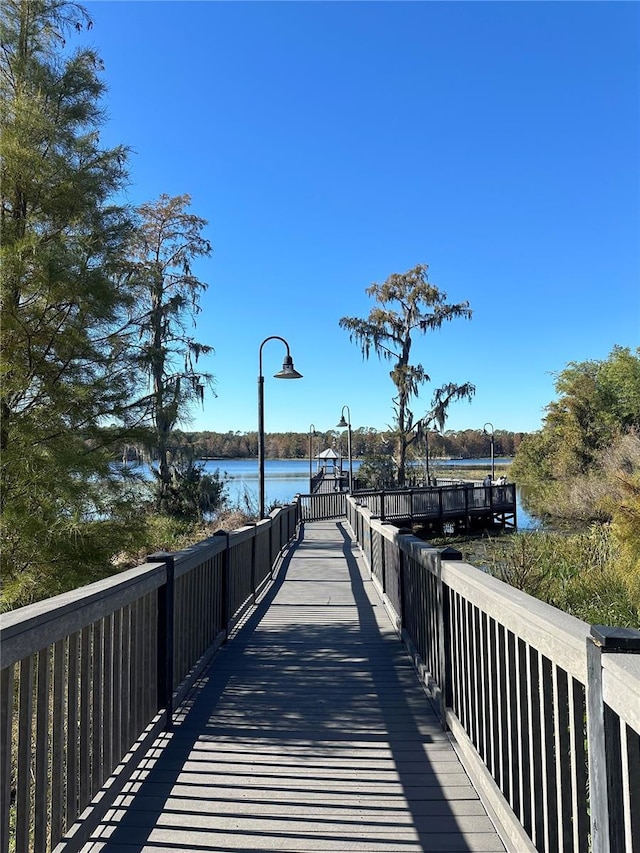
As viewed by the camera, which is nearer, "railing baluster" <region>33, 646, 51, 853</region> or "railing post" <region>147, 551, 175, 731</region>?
"railing baluster" <region>33, 646, 51, 853</region>

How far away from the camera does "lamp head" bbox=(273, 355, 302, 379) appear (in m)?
10.9

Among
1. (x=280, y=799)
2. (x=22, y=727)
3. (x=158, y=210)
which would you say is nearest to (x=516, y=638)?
(x=280, y=799)

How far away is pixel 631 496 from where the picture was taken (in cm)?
682

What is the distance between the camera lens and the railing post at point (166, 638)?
10.9 ft

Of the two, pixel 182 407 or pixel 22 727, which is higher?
pixel 182 407

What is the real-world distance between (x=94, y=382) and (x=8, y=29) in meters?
4.15

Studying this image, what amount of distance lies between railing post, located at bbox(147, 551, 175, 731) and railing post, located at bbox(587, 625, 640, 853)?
→ 7.96ft

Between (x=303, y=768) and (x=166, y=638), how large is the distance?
3.41 feet

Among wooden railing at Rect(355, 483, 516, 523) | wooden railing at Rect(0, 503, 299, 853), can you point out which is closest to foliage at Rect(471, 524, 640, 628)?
wooden railing at Rect(0, 503, 299, 853)

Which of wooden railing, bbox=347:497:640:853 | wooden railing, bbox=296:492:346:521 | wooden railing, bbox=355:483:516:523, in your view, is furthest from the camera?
wooden railing, bbox=296:492:346:521

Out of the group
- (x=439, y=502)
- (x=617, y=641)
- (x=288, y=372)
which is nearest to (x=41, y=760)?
(x=617, y=641)

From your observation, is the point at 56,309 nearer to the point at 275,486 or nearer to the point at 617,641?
the point at 617,641

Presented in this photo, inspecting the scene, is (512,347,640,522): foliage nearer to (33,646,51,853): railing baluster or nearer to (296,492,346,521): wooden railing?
(296,492,346,521): wooden railing

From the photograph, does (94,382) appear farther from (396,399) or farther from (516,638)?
(396,399)
